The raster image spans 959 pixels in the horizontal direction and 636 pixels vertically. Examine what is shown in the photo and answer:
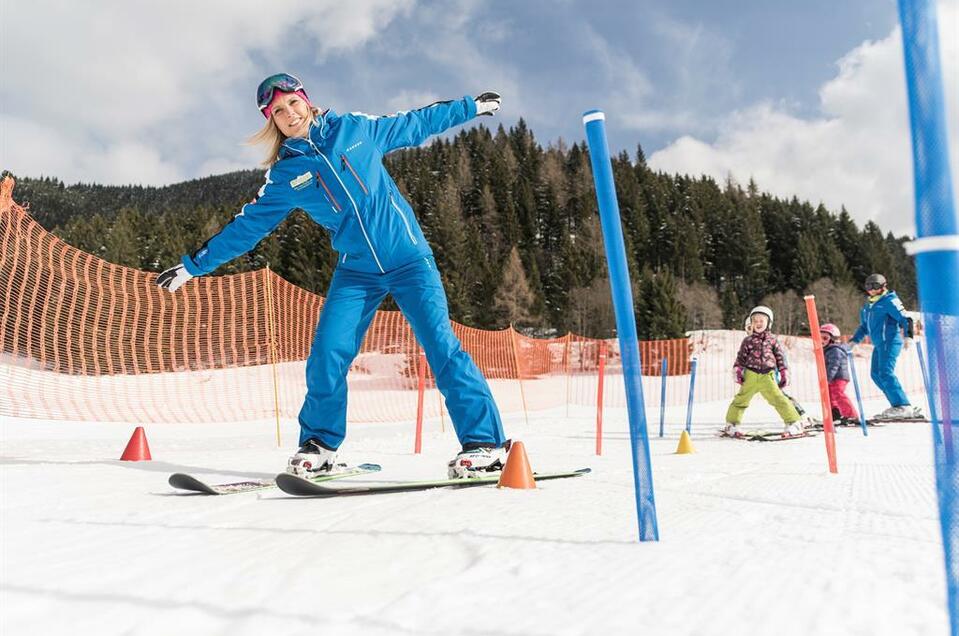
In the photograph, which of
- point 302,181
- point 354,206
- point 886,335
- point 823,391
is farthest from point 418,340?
point 886,335

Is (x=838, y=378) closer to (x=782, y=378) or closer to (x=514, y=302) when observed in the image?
(x=782, y=378)

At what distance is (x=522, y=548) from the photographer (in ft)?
5.22

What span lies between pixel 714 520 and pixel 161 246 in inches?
2290

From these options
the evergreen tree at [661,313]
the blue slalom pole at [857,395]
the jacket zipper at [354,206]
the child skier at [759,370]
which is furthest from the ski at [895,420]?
the evergreen tree at [661,313]

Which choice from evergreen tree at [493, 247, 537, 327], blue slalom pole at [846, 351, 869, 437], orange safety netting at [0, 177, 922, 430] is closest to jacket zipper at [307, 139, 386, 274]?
orange safety netting at [0, 177, 922, 430]

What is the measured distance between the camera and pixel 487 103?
3.62 meters

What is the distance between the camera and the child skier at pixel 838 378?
26.9 ft

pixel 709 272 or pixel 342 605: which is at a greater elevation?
pixel 709 272

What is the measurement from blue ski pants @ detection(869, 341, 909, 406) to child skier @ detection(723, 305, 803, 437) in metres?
2.52

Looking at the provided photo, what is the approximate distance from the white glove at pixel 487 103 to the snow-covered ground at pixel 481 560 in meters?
2.18

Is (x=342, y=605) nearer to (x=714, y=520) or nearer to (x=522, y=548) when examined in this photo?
(x=522, y=548)

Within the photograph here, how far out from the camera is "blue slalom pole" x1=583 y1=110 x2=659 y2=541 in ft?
5.51

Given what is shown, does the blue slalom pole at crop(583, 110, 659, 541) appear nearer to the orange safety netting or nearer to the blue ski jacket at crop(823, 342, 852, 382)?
the orange safety netting

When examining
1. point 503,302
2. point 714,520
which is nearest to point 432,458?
point 714,520
